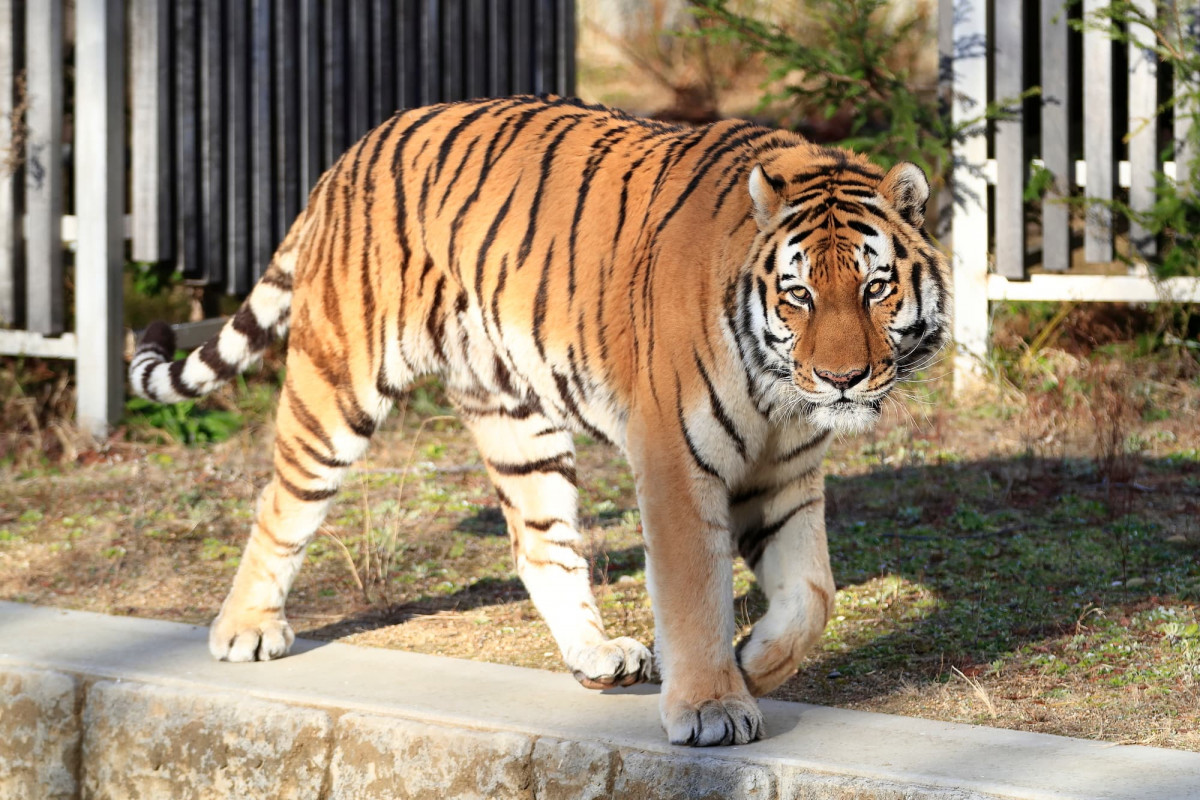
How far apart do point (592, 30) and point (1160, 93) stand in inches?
241

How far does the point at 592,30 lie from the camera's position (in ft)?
41.7

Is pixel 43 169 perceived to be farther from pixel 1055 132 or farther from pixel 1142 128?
pixel 1142 128

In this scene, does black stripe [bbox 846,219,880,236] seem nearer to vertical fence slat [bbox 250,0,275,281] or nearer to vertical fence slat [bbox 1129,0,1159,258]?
vertical fence slat [bbox 1129,0,1159,258]

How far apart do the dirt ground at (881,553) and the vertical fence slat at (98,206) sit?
0.97ft

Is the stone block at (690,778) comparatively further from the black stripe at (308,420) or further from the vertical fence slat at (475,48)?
the vertical fence slat at (475,48)

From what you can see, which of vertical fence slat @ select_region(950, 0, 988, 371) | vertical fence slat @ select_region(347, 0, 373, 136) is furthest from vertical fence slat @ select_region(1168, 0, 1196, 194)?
vertical fence slat @ select_region(347, 0, 373, 136)

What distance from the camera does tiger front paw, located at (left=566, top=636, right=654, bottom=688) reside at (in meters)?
3.40

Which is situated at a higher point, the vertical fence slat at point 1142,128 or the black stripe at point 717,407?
the vertical fence slat at point 1142,128

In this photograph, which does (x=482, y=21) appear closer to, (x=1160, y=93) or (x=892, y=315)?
(x=1160, y=93)

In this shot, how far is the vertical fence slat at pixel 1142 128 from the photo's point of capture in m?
7.18

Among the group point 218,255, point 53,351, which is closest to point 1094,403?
point 218,255

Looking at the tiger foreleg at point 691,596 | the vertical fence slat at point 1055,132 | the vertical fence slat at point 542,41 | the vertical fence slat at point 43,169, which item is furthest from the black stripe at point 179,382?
the vertical fence slat at point 542,41

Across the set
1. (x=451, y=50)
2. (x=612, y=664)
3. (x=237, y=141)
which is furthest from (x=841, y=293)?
(x=451, y=50)

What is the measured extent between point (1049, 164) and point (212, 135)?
419 cm
